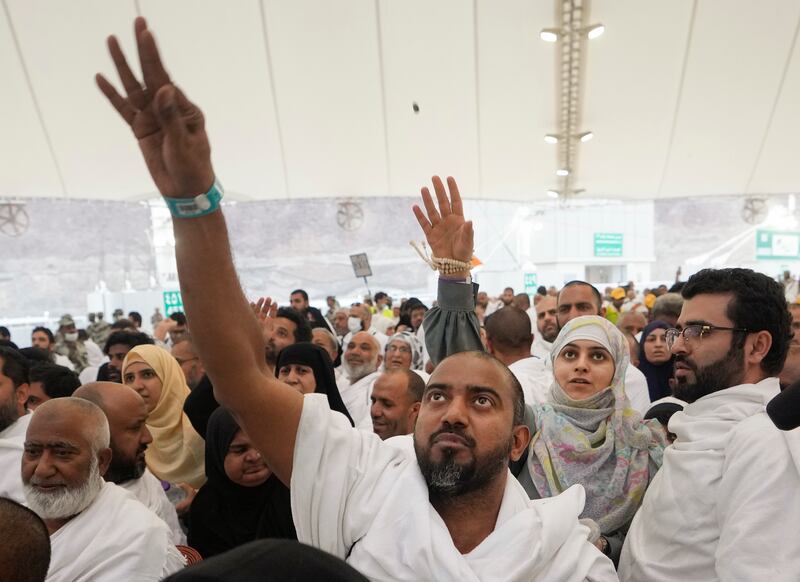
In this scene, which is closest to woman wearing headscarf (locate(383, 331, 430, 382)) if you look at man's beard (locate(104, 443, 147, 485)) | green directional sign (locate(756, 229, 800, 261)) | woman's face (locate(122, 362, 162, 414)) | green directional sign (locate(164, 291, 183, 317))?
woman's face (locate(122, 362, 162, 414))

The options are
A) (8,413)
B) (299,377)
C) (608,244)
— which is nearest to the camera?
(8,413)

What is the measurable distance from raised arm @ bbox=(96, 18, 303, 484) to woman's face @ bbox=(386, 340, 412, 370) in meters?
2.85

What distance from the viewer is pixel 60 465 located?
6.25ft

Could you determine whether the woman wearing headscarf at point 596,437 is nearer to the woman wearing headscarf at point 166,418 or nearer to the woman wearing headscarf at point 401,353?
the woman wearing headscarf at point 166,418

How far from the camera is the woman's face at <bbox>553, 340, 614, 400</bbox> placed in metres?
2.02

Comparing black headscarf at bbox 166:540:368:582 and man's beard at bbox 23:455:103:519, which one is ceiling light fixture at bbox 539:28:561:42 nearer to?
man's beard at bbox 23:455:103:519

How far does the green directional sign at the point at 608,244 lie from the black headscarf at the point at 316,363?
760 inches

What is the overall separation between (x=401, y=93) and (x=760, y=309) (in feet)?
26.5

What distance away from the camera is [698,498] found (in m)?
1.49

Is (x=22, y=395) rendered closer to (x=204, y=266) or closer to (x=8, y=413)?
(x=8, y=413)

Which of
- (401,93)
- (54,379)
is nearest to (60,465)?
(54,379)

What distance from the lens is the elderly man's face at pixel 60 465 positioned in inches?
73.1

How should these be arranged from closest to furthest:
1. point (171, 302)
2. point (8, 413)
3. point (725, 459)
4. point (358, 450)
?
point (358, 450)
point (725, 459)
point (8, 413)
point (171, 302)

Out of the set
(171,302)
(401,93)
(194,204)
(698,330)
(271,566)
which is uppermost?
(401,93)
